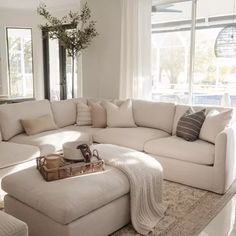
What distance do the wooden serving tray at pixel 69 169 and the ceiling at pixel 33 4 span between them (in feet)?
15.3

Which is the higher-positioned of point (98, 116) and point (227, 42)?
point (227, 42)

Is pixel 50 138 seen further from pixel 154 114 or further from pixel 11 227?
pixel 11 227

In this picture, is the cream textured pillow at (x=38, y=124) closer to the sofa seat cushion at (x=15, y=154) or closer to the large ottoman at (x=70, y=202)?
the sofa seat cushion at (x=15, y=154)

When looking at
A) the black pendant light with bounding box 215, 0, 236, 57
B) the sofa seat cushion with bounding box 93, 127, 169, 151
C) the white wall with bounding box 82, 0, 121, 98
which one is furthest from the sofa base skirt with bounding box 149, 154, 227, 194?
the white wall with bounding box 82, 0, 121, 98

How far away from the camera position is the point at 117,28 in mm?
5172

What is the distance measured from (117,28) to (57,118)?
2.02 meters

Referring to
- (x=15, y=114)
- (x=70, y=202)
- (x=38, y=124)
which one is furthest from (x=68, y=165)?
(x=15, y=114)

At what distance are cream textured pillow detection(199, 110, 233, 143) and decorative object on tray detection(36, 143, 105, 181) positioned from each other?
1.43 meters

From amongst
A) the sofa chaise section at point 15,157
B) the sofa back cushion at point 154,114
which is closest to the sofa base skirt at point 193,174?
the sofa back cushion at point 154,114

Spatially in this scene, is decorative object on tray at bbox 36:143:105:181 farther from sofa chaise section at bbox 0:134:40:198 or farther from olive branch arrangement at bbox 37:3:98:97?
olive branch arrangement at bbox 37:3:98:97

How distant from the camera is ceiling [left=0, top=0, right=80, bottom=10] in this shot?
6280 mm

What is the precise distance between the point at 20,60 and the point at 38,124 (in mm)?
4207

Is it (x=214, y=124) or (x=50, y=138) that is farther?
(x=50, y=138)

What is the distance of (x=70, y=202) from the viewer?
1.95 metres
